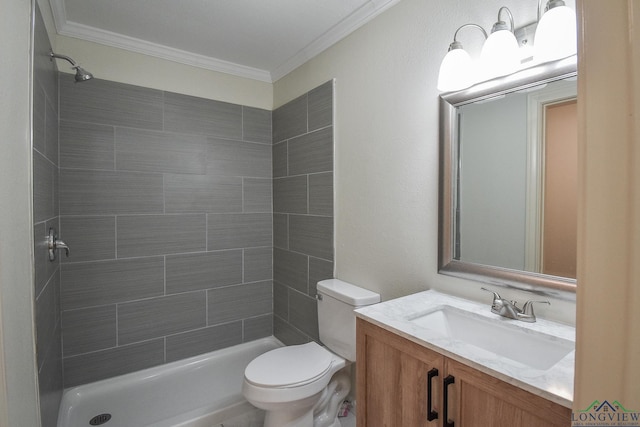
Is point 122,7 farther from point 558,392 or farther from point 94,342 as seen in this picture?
point 558,392

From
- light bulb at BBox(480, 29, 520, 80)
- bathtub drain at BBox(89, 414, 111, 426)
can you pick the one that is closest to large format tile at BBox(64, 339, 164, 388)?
bathtub drain at BBox(89, 414, 111, 426)

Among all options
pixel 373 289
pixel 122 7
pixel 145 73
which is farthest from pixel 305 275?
pixel 122 7

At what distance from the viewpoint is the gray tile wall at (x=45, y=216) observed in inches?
49.1

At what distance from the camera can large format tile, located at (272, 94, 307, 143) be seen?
228 centimetres

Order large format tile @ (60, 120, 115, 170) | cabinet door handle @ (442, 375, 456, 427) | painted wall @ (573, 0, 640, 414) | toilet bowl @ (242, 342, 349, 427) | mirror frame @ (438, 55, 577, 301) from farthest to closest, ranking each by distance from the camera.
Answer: large format tile @ (60, 120, 115, 170)
toilet bowl @ (242, 342, 349, 427)
mirror frame @ (438, 55, 577, 301)
cabinet door handle @ (442, 375, 456, 427)
painted wall @ (573, 0, 640, 414)

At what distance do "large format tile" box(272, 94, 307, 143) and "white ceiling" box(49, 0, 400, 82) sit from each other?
1.01 ft

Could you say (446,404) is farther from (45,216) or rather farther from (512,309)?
(45,216)

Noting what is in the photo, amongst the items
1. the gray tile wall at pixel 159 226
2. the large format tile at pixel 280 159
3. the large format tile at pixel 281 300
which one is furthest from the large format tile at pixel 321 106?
the large format tile at pixel 281 300

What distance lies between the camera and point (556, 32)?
959mm

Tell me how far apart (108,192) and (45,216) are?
0.63 m

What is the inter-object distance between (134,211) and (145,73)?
0.98 meters

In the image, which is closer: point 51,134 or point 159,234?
point 51,134

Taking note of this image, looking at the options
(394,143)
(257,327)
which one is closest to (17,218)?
(394,143)

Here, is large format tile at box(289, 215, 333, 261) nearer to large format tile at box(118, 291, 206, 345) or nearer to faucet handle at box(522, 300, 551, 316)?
large format tile at box(118, 291, 206, 345)
